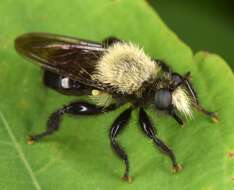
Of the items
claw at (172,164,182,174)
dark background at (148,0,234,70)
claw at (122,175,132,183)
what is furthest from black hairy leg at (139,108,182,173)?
dark background at (148,0,234,70)

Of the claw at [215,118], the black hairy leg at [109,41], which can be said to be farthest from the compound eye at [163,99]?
the black hairy leg at [109,41]

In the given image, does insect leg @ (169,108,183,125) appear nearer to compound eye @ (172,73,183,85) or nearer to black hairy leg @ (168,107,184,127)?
black hairy leg @ (168,107,184,127)

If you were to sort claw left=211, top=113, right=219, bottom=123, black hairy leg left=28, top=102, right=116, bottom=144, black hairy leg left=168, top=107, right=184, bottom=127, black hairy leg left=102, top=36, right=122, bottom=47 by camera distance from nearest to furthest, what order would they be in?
claw left=211, top=113, right=219, bottom=123
black hairy leg left=168, top=107, right=184, bottom=127
black hairy leg left=28, top=102, right=116, bottom=144
black hairy leg left=102, top=36, right=122, bottom=47

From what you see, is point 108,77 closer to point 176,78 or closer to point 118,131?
point 118,131

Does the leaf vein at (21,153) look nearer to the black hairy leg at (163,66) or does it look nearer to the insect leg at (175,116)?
the insect leg at (175,116)

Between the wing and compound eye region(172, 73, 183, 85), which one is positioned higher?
compound eye region(172, 73, 183, 85)
